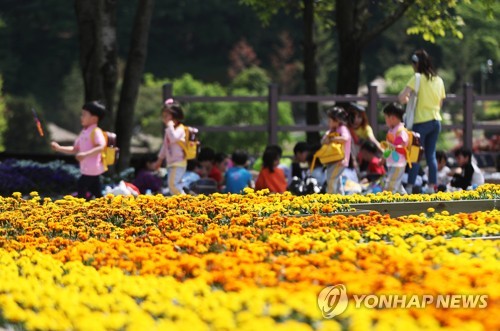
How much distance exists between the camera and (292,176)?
53.7 feet

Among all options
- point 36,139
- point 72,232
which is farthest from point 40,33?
point 72,232

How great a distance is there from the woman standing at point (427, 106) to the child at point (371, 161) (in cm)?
135

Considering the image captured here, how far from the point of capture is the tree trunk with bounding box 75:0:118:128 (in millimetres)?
18797

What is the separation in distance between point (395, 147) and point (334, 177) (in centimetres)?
97

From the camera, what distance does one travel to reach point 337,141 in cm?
1367

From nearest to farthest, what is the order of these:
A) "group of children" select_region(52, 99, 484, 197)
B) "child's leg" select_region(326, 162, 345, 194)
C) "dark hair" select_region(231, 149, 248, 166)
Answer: "group of children" select_region(52, 99, 484, 197) < "child's leg" select_region(326, 162, 345, 194) < "dark hair" select_region(231, 149, 248, 166)

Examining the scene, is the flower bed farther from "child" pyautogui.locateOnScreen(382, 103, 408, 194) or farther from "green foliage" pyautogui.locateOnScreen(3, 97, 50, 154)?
"green foliage" pyautogui.locateOnScreen(3, 97, 50, 154)

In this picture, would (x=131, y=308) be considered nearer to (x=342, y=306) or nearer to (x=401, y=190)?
(x=342, y=306)

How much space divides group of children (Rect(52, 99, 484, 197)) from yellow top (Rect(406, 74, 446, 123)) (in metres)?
0.57

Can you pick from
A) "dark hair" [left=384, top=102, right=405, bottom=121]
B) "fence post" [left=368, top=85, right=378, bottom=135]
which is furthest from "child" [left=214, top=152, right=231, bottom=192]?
"fence post" [left=368, top=85, right=378, bottom=135]

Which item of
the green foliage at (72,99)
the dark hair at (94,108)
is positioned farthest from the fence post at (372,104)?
the green foliage at (72,99)

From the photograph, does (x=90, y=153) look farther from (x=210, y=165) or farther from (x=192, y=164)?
(x=210, y=165)

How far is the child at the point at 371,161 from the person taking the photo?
15.6m

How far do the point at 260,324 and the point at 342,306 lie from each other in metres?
0.88
